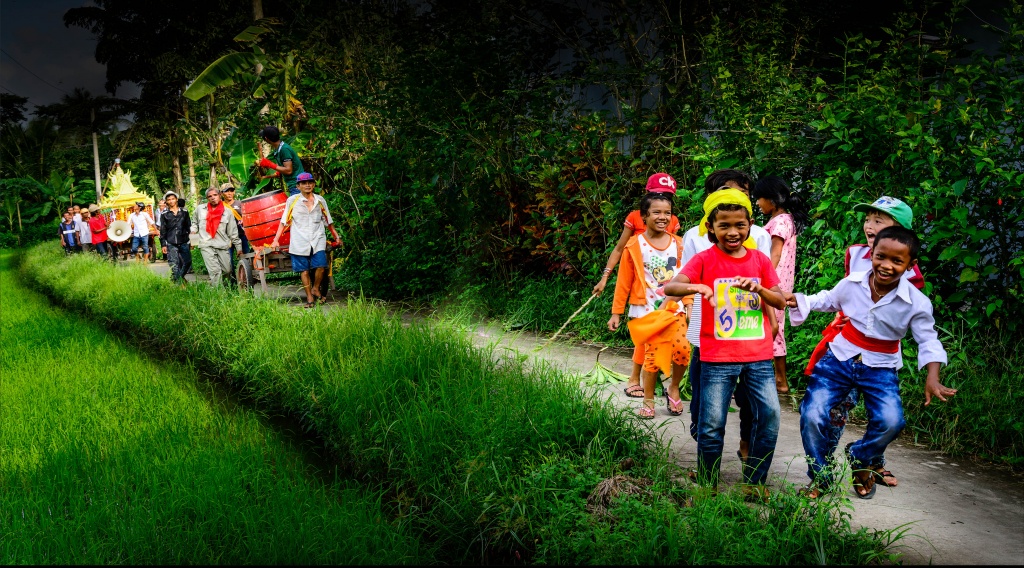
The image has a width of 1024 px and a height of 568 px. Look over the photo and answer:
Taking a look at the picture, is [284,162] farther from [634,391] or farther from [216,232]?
[634,391]

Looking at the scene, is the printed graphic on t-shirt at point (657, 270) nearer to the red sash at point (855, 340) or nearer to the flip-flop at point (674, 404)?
the flip-flop at point (674, 404)

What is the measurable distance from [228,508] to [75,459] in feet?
4.93

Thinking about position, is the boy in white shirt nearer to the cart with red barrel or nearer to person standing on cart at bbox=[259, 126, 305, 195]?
the cart with red barrel

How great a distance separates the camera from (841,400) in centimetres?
371

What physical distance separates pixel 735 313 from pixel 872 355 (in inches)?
28.3

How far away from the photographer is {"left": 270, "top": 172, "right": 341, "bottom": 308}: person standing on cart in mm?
9086

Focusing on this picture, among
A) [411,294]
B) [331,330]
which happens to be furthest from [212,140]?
[331,330]

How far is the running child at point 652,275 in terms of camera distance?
4.87 metres

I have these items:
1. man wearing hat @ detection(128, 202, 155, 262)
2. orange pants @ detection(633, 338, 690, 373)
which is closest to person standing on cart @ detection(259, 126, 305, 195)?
orange pants @ detection(633, 338, 690, 373)

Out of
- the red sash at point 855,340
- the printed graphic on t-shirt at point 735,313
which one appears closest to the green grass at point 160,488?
the printed graphic on t-shirt at point 735,313

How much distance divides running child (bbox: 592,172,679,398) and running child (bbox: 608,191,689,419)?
0.12ft

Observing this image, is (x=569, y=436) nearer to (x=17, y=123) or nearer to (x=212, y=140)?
(x=212, y=140)

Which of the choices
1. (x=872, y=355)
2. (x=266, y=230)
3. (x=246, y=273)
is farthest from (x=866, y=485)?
(x=246, y=273)

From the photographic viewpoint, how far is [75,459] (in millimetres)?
4695
